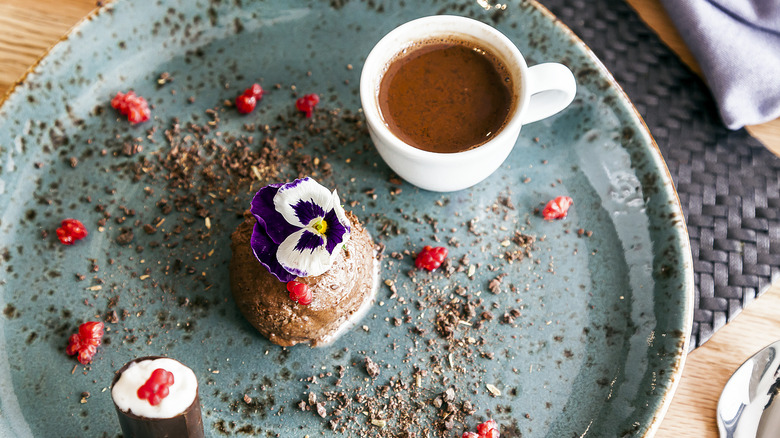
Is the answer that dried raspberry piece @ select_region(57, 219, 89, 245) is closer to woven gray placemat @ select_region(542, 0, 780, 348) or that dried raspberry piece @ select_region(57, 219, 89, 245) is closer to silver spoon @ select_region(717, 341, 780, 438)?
woven gray placemat @ select_region(542, 0, 780, 348)

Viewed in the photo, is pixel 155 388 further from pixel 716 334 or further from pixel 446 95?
pixel 716 334

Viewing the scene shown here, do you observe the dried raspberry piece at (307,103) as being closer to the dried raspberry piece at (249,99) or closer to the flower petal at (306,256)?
the dried raspberry piece at (249,99)

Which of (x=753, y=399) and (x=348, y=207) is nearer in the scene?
(x=753, y=399)

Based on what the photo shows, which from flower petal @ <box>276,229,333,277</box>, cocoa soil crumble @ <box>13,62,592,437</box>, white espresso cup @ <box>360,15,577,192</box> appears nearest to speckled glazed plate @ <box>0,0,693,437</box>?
cocoa soil crumble @ <box>13,62,592,437</box>

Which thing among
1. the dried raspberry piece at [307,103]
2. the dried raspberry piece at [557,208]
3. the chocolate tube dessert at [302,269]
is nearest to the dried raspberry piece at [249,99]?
the dried raspberry piece at [307,103]

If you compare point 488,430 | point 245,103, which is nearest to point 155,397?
point 488,430

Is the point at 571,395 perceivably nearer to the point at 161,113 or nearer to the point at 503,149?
the point at 503,149
